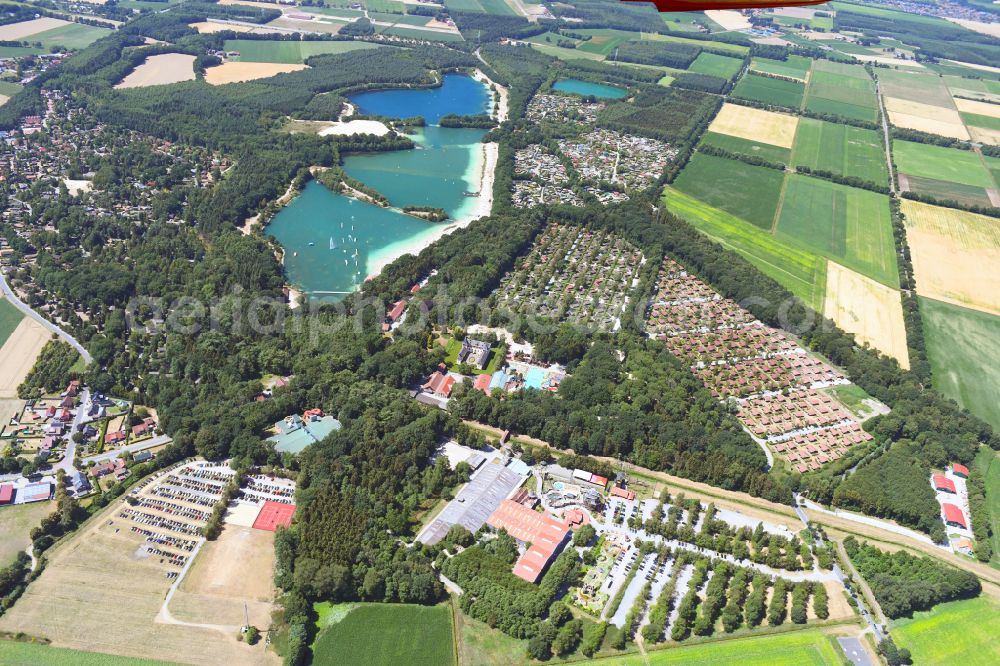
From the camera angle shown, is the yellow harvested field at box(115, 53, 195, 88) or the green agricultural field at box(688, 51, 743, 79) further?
the green agricultural field at box(688, 51, 743, 79)

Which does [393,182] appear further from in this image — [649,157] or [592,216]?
[649,157]

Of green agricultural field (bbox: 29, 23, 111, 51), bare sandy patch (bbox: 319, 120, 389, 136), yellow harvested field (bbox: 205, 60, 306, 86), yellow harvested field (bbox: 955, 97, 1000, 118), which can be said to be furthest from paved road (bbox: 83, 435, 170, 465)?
yellow harvested field (bbox: 955, 97, 1000, 118)

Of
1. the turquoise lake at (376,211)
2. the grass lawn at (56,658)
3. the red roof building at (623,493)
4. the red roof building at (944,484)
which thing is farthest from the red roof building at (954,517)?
the turquoise lake at (376,211)

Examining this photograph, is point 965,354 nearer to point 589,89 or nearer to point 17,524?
point 17,524

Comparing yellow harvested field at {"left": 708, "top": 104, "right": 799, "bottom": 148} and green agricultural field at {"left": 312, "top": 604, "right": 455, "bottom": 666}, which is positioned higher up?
yellow harvested field at {"left": 708, "top": 104, "right": 799, "bottom": 148}

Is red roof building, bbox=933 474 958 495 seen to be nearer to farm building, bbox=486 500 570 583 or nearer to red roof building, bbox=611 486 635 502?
red roof building, bbox=611 486 635 502

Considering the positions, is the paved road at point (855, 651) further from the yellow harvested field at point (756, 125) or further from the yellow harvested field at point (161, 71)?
the yellow harvested field at point (161, 71)

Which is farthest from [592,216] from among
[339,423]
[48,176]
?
[48,176]
